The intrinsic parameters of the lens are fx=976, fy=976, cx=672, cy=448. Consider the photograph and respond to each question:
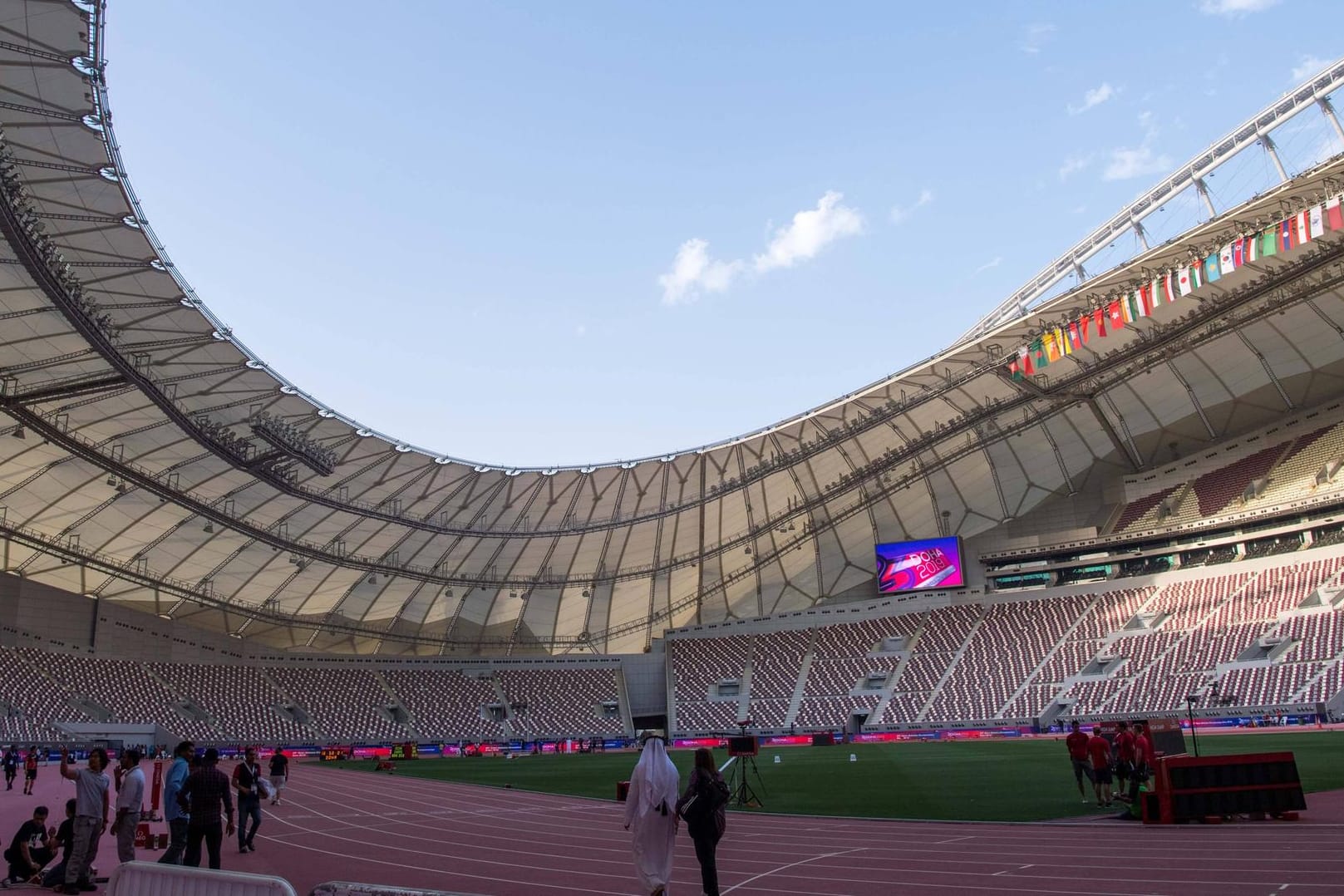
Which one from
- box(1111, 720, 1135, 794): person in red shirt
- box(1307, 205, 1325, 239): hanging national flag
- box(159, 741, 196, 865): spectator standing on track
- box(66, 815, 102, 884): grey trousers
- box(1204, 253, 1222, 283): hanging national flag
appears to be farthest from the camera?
box(1204, 253, 1222, 283): hanging national flag

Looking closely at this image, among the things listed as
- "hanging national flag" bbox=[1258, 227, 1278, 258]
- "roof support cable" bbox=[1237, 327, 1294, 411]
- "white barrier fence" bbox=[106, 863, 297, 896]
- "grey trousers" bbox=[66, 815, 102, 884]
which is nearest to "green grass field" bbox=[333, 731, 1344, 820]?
"grey trousers" bbox=[66, 815, 102, 884]

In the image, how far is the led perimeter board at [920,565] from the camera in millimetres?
58188

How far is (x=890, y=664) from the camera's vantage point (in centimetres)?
5838

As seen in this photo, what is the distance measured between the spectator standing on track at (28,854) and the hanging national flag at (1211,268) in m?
36.9

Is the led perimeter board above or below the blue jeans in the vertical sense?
above

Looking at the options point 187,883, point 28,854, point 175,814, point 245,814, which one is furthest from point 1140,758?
point 28,854

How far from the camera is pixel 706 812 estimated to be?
873 centimetres

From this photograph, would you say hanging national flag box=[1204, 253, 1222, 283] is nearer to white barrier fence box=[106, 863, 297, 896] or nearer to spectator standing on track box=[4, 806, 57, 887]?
spectator standing on track box=[4, 806, 57, 887]

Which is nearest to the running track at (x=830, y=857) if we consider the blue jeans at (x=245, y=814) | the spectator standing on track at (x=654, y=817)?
the blue jeans at (x=245, y=814)

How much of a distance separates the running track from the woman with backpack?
1761mm

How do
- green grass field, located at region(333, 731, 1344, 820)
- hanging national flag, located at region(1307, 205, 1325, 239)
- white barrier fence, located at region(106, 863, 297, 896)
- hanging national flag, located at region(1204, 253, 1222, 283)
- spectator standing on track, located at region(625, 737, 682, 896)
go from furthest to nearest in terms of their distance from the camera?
1. hanging national flag, located at region(1204, 253, 1222, 283)
2. hanging national flag, located at region(1307, 205, 1325, 239)
3. green grass field, located at region(333, 731, 1344, 820)
4. spectator standing on track, located at region(625, 737, 682, 896)
5. white barrier fence, located at region(106, 863, 297, 896)

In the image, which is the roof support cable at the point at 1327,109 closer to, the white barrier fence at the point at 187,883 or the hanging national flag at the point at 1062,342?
the hanging national flag at the point at 1062,342

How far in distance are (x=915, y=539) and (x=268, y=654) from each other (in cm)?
4054

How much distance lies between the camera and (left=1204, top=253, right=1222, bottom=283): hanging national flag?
3475 centimetres
